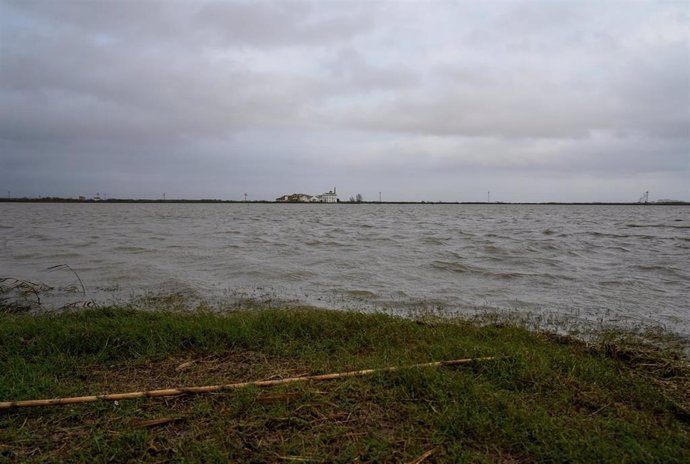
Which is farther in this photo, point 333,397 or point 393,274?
point 393,274

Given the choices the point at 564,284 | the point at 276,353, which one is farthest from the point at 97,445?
the point at 564,284

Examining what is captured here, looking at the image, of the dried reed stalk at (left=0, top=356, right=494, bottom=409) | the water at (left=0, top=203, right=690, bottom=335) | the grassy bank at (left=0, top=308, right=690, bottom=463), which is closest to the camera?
the grassy bank at (left=0, top=308, right=690, bottom=463)

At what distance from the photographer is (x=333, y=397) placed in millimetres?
3379

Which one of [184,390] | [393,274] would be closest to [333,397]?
[184,390]

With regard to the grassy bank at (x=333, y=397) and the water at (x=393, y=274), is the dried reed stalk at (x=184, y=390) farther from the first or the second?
the water at (x=393, y=274)

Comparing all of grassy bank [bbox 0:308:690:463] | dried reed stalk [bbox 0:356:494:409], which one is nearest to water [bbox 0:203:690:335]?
grassy bank [bbox 0:308:690:463]

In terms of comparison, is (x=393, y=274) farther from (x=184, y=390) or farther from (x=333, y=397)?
(x=184, y=390)

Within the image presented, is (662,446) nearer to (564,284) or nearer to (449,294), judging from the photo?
(449,294)

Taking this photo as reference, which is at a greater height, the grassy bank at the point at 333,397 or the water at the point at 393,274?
the grassy bank at the point at 333,397

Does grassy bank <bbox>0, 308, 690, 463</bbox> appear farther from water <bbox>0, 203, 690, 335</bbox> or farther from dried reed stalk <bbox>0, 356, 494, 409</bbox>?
water <bbox>0, 203, 690, 335</bbox>

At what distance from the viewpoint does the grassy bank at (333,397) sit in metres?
2.73

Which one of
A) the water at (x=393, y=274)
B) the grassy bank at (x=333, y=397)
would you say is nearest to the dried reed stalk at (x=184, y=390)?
the grassy bank at (x=333, y=397)

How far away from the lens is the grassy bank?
8.97 ft

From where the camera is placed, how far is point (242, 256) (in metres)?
14.2
